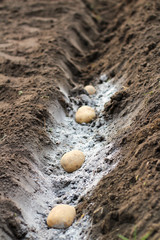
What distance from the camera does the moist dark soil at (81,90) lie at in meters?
2.99

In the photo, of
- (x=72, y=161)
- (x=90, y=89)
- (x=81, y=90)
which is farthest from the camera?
→ (x=90, y=89)

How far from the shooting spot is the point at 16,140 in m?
3.92

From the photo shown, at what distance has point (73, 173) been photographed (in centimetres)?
399

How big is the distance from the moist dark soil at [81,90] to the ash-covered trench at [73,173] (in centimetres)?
10

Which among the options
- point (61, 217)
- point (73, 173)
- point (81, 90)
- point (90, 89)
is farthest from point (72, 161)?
point (90, 89)

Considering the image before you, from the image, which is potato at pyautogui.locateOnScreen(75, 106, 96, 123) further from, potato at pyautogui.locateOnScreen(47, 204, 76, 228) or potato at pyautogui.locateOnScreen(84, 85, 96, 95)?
potato at pyautogui.locateOnScreen(47, 204, 76, 228)

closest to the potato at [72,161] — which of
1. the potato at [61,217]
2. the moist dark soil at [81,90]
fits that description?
the moist dark soil at [81,90]

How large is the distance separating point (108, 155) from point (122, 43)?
10.4 feet

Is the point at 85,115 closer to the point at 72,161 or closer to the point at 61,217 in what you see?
the point at 72,161

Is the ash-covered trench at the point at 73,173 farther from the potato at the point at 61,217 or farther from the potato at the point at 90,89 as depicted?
the potato at the point at 90,89

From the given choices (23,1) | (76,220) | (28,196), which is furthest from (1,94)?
(23,1)

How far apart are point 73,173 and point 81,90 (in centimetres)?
179

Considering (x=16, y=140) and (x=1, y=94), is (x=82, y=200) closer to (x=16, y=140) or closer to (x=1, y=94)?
(x=16, y=140)

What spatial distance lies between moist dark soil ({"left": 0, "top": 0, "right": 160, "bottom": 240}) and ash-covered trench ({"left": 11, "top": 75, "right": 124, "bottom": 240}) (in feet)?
0.34
